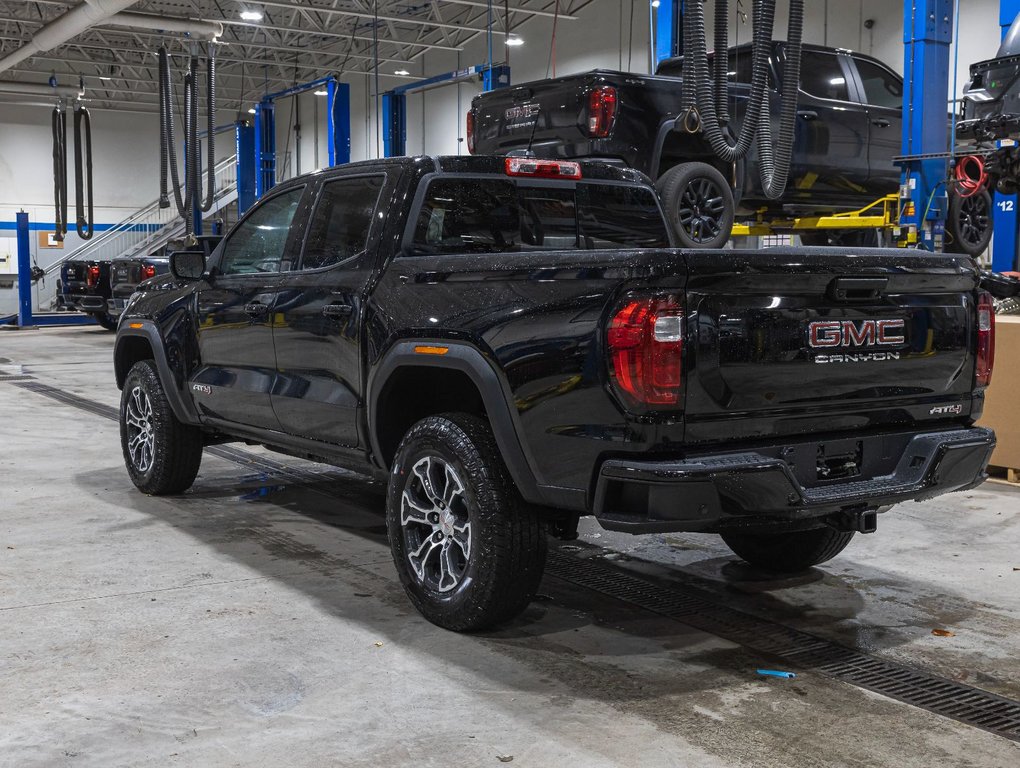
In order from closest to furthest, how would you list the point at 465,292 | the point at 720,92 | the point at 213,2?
the point at 465,292 → the point at 720,92 → the point at 213,2

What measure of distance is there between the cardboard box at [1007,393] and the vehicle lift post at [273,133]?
42.6ft

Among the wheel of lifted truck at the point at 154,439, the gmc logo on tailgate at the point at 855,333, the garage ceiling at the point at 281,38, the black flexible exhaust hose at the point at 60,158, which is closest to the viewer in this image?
the gmc logo on tailgate at the point at 855,333

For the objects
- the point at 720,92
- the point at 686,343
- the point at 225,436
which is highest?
the point at 720,92

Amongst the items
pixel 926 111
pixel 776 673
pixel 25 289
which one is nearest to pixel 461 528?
pixel 776 673

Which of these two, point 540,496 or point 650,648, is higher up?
point 540,496

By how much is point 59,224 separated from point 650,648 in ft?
53.8

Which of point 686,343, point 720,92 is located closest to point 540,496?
point 686,343

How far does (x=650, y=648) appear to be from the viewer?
12.8 feet

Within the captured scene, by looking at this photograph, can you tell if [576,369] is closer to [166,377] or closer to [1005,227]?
[166,377]

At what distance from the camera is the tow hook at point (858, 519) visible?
3.60m

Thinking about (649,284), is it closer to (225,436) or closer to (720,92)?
(720,92)

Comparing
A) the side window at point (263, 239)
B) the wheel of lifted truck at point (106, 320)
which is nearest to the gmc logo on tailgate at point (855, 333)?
the side window at point (263, 239)

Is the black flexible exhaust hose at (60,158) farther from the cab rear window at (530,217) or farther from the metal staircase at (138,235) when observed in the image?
the cab rear window at (530,217)

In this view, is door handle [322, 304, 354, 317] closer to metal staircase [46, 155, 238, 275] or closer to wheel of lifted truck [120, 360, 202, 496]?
wheel of lifted truck [120, 360, 202, 496]
